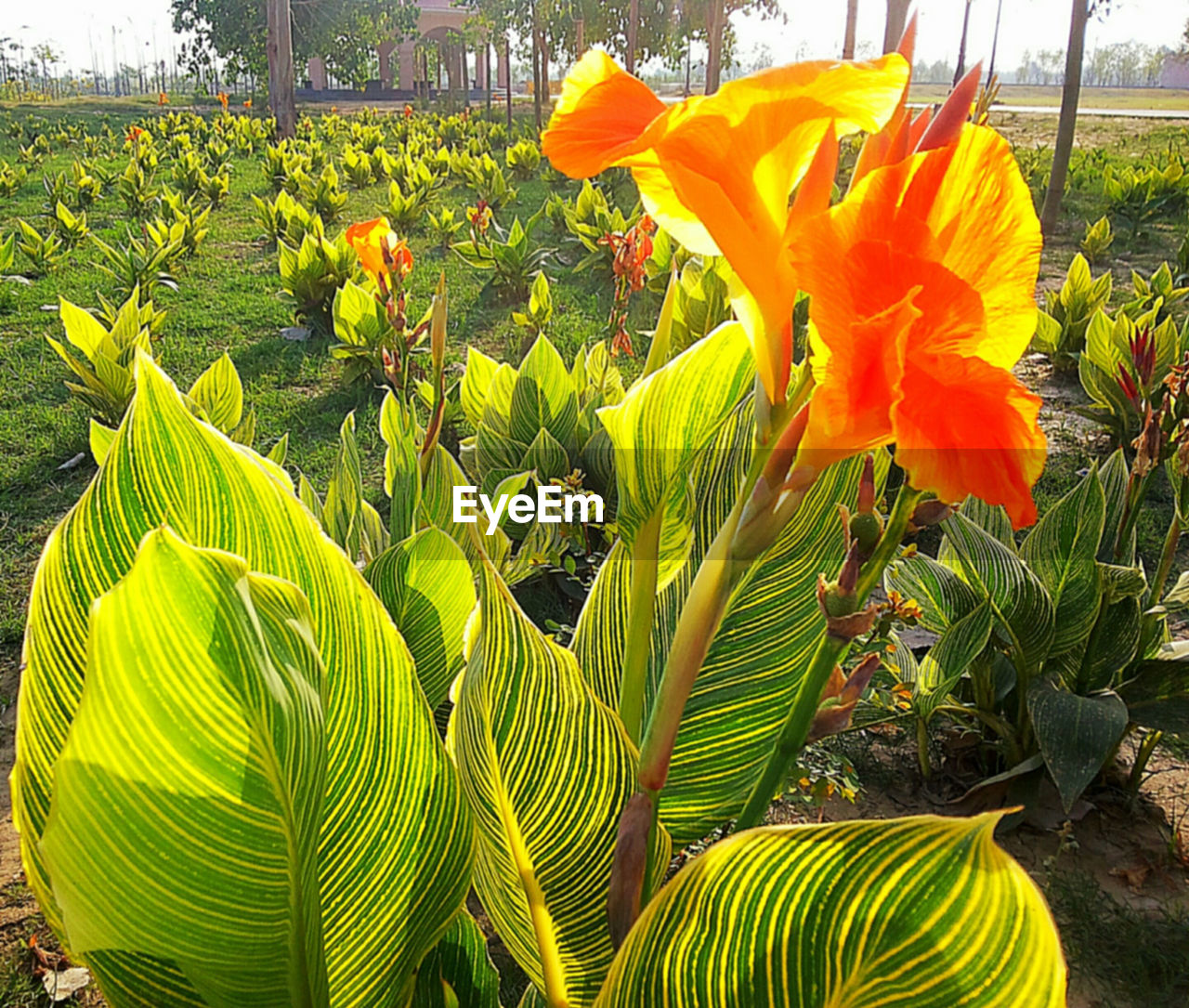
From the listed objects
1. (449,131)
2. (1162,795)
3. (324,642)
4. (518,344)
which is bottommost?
(1162,795)

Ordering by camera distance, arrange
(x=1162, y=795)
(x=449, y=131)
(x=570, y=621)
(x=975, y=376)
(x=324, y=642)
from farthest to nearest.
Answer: (x=449, y=131) → (x=570, y=621) → (x=1162, y=795) → (x=324, y=642) → (x=975, y=376)

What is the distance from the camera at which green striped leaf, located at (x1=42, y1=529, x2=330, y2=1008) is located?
1.28 ft

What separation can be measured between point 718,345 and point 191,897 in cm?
49

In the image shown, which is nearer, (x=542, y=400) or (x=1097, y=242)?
(x=542, y=400)

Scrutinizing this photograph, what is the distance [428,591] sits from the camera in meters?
1.07

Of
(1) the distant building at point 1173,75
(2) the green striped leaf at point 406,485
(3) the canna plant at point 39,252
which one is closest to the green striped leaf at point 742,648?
(2) the green striped leaf at point 406,485

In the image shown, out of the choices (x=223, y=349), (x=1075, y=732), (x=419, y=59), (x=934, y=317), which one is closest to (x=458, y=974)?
(x=934, y=317)

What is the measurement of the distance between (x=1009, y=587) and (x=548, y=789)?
0.96 m

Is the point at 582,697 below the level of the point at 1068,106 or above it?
below

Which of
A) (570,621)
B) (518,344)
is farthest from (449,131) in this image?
(570,621)

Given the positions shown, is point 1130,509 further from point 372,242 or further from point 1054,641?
point 372,242

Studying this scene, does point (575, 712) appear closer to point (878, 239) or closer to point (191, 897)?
point (191, 897)

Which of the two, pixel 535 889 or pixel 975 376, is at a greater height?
pixel 975 376

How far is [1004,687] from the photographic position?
5.13 feet
